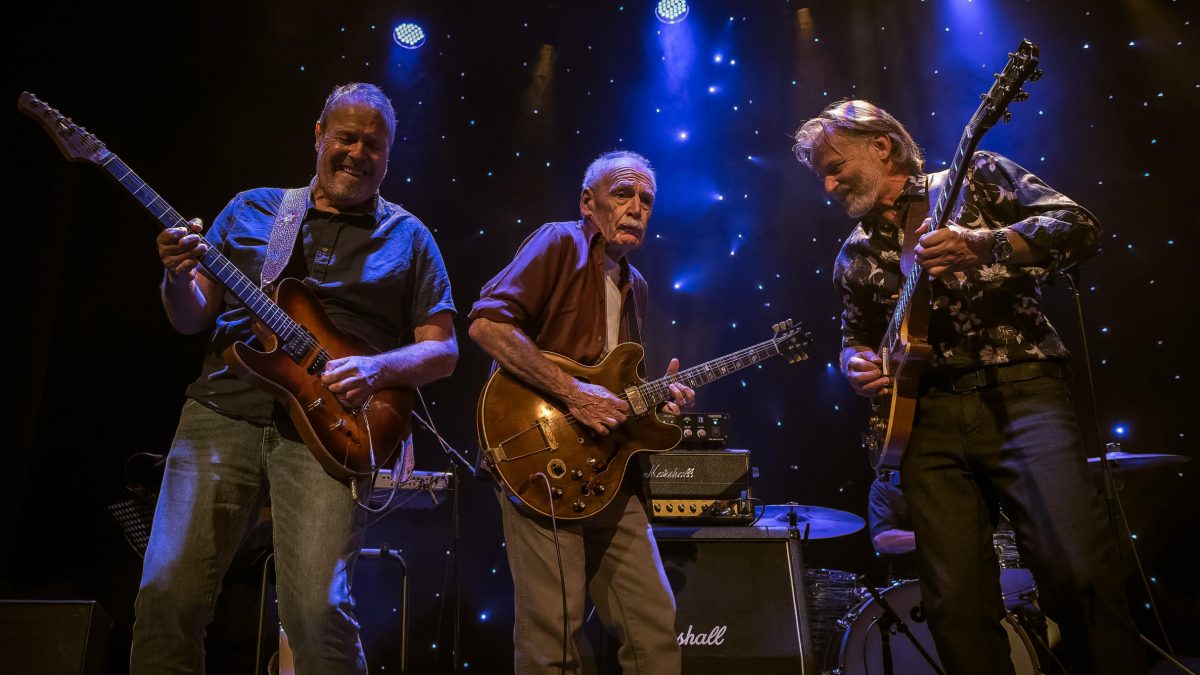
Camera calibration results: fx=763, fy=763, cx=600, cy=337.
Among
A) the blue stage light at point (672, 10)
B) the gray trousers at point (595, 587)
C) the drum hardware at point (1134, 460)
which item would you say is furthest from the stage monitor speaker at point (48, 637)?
the blue stage light at point (672, 10)

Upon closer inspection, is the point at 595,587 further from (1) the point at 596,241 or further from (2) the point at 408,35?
(2) the point at 408,35

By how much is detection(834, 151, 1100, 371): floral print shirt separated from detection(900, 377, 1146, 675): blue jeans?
0.14 meters

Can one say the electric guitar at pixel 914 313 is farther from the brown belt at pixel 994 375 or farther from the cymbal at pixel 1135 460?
the cymbal at pixel 1135 460

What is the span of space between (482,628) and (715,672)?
232 cm

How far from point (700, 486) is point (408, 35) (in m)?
4.37

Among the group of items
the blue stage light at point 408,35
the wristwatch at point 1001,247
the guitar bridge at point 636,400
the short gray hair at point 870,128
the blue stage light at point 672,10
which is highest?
the blue stage light at point 672,10

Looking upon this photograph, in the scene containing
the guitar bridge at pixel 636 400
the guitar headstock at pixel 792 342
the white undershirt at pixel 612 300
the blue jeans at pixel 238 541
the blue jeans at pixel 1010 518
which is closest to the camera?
the blue jeans at pixel 1010 518

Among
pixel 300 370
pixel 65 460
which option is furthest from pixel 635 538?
pixel 65 460

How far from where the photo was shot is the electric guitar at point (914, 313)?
2555mm

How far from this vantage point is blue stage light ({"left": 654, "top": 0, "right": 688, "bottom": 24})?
6.64 meters

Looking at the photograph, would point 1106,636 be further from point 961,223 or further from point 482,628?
point 482,628

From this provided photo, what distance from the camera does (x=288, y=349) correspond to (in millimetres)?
2752

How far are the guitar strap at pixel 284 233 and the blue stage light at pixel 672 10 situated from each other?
440 centimetres

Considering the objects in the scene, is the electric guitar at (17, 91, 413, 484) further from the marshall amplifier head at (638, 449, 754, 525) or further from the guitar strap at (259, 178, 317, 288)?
the marshall amplifier head at (638, 449, 754, 525)
